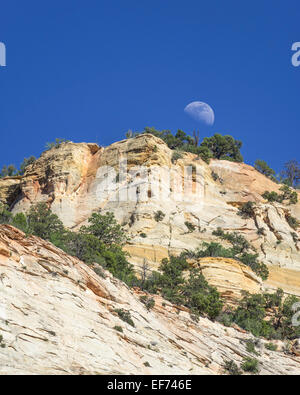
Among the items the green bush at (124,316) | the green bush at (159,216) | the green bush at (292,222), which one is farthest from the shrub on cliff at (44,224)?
the green bush at (292,222)

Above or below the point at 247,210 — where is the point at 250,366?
below

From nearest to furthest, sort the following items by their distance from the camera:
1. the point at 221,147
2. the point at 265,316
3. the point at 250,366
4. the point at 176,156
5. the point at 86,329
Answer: the point at 86,329, the point at 250,366, the point at 265,316, the point at 176,156, the point at 221,147

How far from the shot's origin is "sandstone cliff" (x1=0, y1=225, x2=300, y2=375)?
61.2 feet

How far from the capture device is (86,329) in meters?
21.8

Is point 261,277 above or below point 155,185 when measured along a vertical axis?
below

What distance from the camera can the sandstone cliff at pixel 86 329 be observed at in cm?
1864

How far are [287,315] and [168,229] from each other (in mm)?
13771

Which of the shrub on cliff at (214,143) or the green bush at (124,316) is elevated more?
the shrub on cliff at (214,143)

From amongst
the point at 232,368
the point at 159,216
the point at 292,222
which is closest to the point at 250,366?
the point at 232,368

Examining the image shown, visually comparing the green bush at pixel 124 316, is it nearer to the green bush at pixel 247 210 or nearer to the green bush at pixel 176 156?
the green bush at pixel 247 210

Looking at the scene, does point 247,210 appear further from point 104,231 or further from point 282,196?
point 104,231
